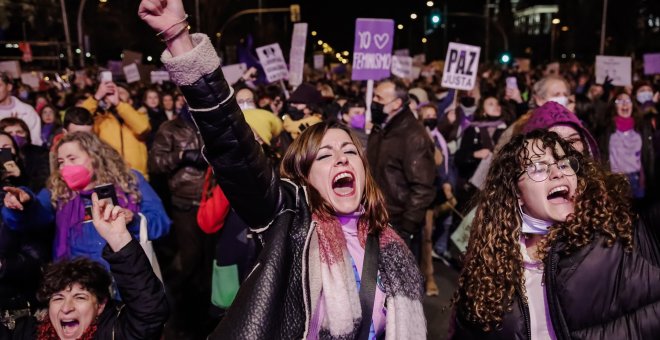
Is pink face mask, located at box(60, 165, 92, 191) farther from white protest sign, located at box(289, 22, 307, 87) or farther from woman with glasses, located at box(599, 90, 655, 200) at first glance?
white protest sign, located at box(289, 22, 307, 87)

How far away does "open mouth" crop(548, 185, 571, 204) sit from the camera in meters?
2.42

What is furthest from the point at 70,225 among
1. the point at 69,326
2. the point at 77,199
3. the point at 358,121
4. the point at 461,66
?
the point at 461,66

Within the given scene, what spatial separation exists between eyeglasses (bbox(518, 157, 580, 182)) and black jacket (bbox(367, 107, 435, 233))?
260 cm

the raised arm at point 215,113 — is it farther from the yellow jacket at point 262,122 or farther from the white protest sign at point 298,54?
the white protest sign at point 298,54

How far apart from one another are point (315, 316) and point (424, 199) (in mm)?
3184

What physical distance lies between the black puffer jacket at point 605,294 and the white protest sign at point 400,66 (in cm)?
1079

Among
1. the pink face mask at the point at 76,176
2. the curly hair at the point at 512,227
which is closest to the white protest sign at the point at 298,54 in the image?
the pink face mask at the point at 76,176

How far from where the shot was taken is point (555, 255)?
7.41ft

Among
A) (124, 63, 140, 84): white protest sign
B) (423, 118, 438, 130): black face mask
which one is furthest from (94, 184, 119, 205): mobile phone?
(124, 63, 140, 84): white protest sign

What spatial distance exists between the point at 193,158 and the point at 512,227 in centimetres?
380

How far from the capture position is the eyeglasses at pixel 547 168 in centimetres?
246

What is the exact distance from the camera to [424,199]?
5.13 meters

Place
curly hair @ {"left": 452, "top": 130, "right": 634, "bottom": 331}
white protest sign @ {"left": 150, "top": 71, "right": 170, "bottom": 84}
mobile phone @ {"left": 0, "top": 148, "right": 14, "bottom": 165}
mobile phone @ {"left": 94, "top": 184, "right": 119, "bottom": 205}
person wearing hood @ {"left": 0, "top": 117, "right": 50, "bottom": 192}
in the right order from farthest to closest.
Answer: white protest sign @ {"left": 150, "top": 71, "right": 170, "bottom": 84} → person wearing hood @ {"left": 0, "top": 117, "right": 50, "bottom": 192} → mobile phone @ {"left": 0, "top": 148, "right": 14, "bottom": 165} → mobile phone @ {"left": 94, "top": 184, "right": 119, "bottom": 205} → curly hair @ {"left": 452, "top": 130, "right": 634, "bottom": 331}

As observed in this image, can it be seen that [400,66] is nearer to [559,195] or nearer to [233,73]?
[233,73]
